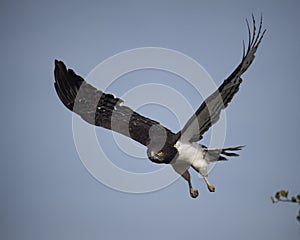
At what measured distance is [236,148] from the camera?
9.80 meters

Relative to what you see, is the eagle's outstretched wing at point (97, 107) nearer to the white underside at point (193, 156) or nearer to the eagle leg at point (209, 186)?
the white underside at point (193, 156)

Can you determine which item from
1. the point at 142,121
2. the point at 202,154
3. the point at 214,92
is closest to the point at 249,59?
the point at 214,92

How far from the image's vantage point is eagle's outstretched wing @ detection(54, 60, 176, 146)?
11.4m

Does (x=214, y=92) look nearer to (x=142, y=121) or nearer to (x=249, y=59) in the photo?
(x=249, y=59)

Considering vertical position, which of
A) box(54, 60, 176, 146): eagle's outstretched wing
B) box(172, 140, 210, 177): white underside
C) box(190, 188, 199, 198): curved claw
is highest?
box(54, 60, 176, 146): eagle's outstretched wing

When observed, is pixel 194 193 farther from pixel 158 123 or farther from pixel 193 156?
pixel 158 123

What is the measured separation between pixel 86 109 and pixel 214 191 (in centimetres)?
412

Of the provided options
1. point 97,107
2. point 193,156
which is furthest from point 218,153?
point 97,107

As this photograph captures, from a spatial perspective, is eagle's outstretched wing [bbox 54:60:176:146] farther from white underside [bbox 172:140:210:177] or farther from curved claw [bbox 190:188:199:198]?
curved claw [bbox 190:188:199:198]

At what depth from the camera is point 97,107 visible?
12062mm

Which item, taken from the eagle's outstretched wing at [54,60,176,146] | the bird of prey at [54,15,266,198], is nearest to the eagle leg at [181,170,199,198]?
the bird of prey at [54,15,266,198]

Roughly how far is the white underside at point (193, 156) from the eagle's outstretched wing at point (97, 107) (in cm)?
103

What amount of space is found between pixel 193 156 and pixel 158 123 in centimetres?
140

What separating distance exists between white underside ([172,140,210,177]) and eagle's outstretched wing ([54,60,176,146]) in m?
1.03
